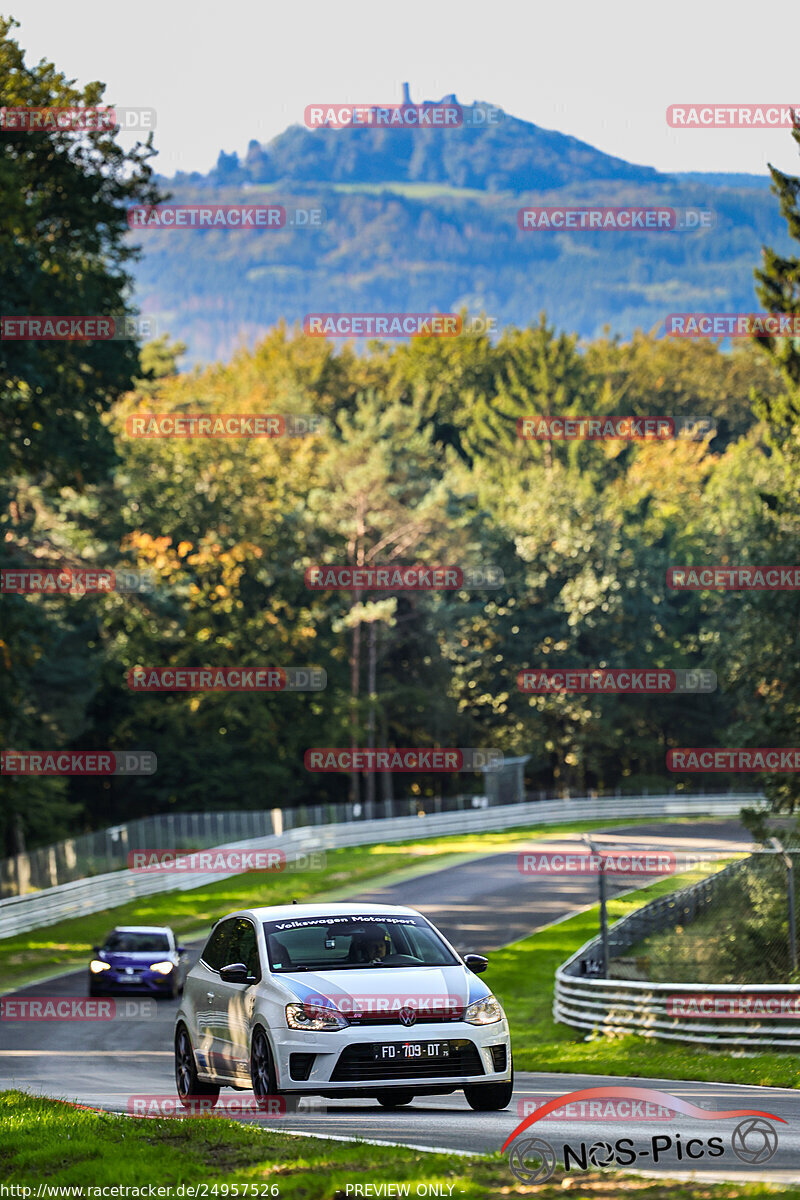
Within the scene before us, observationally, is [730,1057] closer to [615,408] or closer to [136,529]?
[136,529]

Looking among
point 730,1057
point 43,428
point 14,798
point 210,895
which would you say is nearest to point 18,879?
point 14,798

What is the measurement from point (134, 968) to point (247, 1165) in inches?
772

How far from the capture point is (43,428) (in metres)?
35.4

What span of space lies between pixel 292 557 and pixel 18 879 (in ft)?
112
